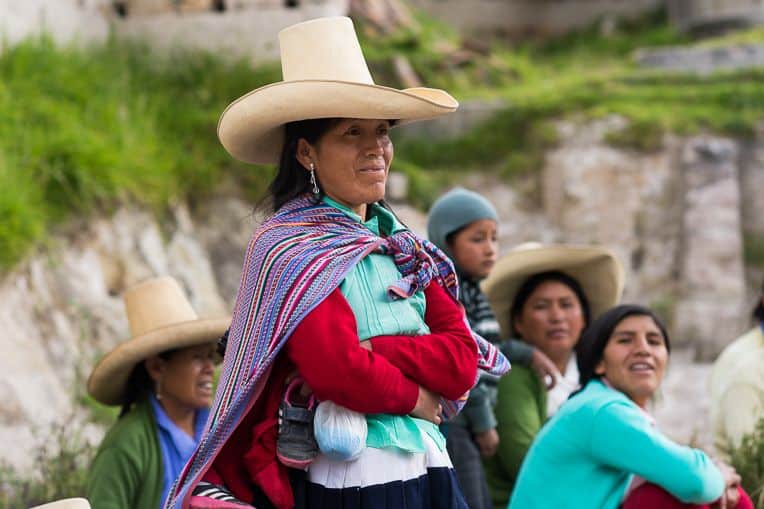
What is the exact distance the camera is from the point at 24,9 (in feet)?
26.4

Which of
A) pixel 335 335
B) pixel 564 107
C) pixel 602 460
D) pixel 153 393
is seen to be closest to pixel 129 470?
pixel 153 393

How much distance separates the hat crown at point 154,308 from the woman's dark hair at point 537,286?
4.35 ft

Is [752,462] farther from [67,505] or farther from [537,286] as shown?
[67,505]

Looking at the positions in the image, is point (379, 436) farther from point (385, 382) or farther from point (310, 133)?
point (310, 133)

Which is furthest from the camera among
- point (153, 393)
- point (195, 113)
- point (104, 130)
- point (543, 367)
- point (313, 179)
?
point (195, 113)

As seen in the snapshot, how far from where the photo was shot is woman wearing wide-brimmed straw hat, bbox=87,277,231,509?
4.30 meters

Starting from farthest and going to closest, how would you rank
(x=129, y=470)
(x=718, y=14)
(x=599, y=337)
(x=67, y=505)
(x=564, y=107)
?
→ (x=718, y=14), (x=564, y=107), (x=129, y=470), (x=599, y=337), (x=67, y=505)

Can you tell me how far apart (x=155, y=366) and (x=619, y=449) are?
165 cm

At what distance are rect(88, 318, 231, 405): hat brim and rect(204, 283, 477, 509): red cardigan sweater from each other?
135 cm

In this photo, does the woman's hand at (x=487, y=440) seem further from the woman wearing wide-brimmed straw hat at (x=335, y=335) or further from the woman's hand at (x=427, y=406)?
the woman's hand at (x=427, y=406)

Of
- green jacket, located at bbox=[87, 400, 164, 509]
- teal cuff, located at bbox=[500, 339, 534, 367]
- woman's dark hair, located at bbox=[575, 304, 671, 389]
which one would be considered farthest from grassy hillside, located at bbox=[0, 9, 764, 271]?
woman's dark hair, located at bbox=[575, 304, 671, 389]

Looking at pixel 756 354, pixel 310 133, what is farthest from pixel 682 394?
pixel 310 133

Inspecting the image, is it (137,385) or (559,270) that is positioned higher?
(559,270)

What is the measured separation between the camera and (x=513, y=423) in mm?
4879
